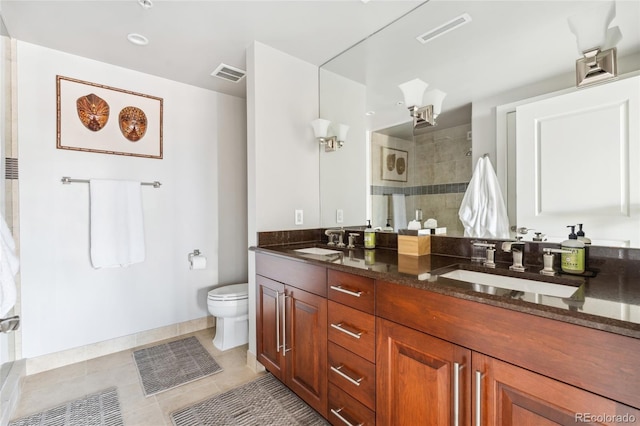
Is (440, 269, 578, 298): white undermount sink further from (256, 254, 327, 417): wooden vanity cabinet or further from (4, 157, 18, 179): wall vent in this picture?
(4, 157, 18, 179): wall vent

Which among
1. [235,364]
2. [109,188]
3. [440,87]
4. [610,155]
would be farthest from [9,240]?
[610,155]

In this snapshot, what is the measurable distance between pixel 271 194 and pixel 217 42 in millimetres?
1158

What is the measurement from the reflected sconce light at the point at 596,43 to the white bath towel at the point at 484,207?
0.49 metres

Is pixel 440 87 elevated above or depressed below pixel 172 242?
above

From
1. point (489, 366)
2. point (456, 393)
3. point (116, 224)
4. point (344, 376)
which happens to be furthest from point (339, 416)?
point (116, 224)

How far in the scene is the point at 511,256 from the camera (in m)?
1.39

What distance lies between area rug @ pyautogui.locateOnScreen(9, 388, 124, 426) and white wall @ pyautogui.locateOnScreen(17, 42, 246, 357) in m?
0.65

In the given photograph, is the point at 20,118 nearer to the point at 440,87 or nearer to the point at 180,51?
the point at 180,51

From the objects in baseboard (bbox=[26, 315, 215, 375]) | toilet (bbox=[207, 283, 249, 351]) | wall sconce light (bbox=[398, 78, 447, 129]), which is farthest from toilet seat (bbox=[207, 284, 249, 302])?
wall sconce light (bbox=[398, 78, 447, 129])

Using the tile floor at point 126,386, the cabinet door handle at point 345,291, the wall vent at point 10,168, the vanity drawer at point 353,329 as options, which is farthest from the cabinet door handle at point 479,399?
the wall vent at point 10,168

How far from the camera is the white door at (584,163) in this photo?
1.10m

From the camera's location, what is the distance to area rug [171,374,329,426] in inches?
62.4

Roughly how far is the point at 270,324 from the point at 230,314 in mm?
602

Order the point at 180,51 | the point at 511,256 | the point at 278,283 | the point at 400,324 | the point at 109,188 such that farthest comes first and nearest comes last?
1. the point at 109,188
2. the point at 180,51
3. the point at 278,283
4. the point at 511,256
5. the point at 400,324
